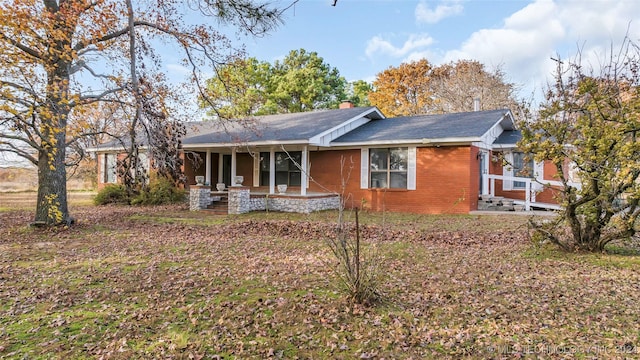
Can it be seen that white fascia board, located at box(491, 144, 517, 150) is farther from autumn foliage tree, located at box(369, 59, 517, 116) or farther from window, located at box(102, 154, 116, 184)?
window, located at box(102, 154, 116, 184)

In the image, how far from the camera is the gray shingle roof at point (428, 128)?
12820 millimetres

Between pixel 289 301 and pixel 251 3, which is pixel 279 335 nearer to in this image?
pixel 289 301

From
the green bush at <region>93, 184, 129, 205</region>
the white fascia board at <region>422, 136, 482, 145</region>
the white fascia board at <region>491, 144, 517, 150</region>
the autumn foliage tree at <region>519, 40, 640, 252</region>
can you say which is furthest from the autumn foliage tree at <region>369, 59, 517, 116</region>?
the green bush at <region>93, 184, 129, 205</region>

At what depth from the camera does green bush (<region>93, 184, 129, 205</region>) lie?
1716cm

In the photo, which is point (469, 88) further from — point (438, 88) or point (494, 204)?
point (494, 204)

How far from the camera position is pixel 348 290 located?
440 cm

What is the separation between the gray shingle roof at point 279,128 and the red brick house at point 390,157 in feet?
0.15

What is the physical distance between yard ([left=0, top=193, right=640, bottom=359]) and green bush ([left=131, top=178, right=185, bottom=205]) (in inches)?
337

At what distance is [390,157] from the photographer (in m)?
14.1

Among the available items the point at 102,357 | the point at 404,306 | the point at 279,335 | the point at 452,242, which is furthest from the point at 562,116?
the point at 102,357

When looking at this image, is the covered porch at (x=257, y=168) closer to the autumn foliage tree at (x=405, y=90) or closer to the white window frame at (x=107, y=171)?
the white window frame at (x=107, y=171)

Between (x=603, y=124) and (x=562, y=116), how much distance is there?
0.81 metres

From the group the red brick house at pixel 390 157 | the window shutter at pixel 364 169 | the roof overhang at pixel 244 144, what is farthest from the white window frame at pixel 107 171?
the window shutter at pixel 364 169

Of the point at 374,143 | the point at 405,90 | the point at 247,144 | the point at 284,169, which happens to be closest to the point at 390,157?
the point at 374,143
